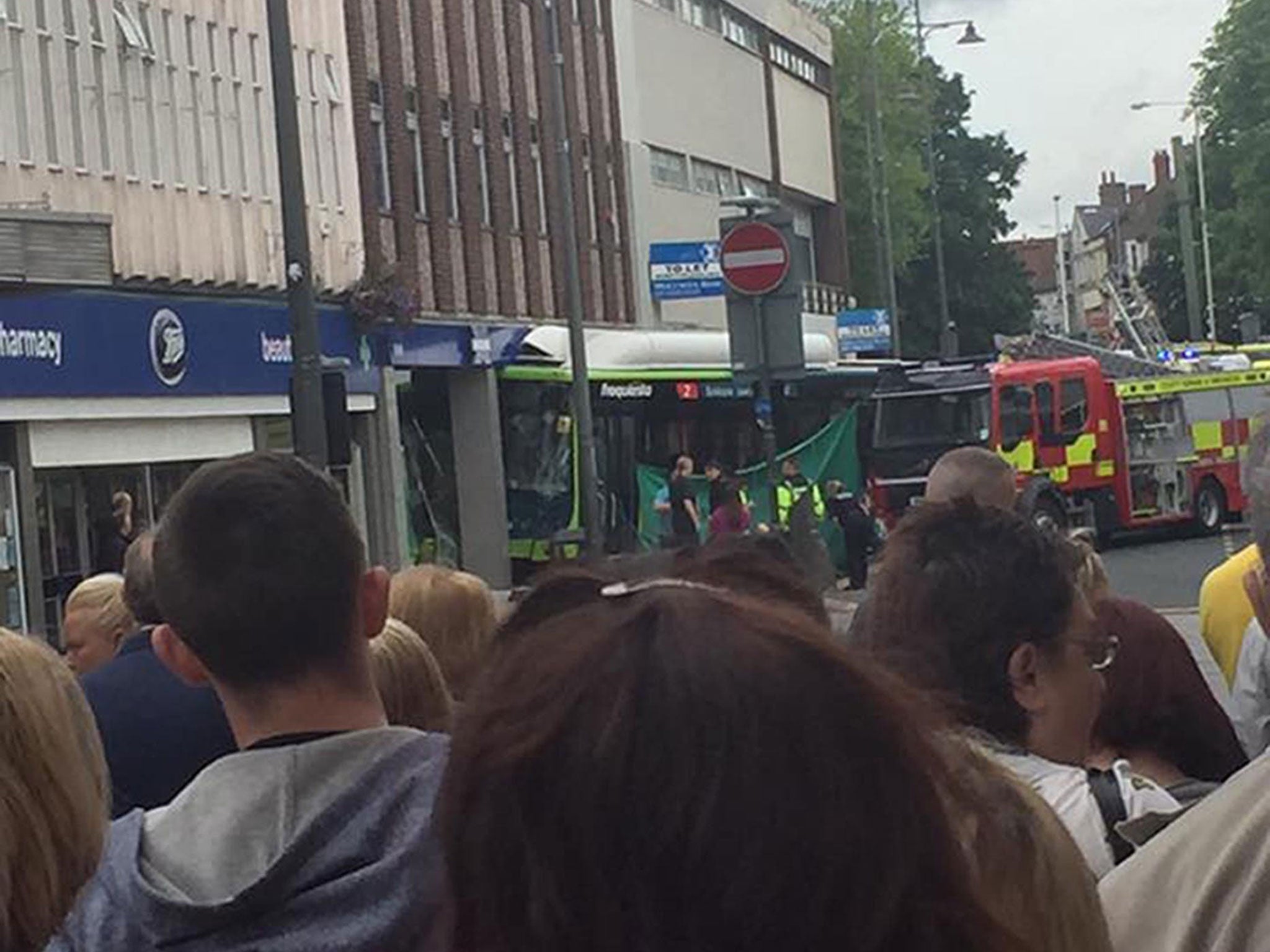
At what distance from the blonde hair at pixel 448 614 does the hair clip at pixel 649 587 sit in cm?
328

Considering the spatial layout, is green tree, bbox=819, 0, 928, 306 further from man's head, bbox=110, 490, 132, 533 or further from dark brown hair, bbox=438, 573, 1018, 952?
dark brown hair, bbox=438, 573, 1018, 952

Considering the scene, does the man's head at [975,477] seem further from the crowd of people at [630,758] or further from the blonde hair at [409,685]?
the blonde hair at [409,685]

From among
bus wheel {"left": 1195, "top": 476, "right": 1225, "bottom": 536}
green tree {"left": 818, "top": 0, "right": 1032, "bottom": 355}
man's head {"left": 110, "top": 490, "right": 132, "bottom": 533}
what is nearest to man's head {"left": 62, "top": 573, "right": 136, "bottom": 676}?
man's head {"left": 110, "top": 490, "right": 132, "bottom": 533}

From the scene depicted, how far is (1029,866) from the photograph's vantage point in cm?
274

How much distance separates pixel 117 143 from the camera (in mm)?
32125

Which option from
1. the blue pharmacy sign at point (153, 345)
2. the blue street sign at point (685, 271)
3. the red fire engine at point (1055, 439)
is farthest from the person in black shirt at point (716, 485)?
the blue street sign at point (685, 271)

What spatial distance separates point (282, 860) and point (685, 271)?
4295cm

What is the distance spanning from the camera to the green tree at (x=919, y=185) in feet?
276

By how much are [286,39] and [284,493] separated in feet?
59.0

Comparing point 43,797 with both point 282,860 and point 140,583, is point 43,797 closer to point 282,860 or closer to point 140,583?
point 282,860

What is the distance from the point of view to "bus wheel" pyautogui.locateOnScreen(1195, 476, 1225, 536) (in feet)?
137

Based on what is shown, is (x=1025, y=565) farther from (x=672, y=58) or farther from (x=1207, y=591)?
(x=672, y=58)

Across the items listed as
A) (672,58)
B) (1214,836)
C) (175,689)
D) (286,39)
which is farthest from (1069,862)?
(672,58)

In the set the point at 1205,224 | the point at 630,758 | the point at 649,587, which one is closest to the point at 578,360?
the point at 649,587
